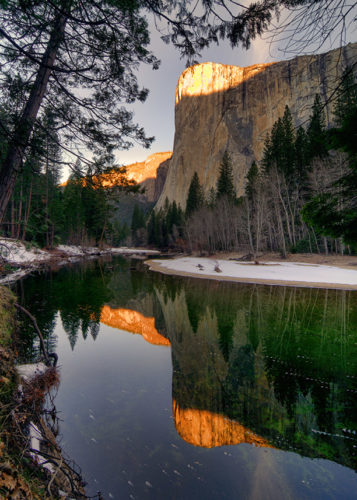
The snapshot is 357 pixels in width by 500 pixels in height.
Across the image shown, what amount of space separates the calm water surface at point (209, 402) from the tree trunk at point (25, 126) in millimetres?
3539

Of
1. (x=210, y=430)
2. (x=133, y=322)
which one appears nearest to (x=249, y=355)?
(x=210, y=430)

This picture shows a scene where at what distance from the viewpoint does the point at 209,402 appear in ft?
13.5

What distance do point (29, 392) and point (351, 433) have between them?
4.34 metres

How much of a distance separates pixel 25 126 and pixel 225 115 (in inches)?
3605

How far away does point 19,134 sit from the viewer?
3.67m

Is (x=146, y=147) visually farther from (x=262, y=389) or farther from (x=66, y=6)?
(x=262, y=389)

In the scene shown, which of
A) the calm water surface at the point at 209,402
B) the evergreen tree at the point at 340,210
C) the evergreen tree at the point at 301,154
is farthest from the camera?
the evergreen tree at the point at 301,154

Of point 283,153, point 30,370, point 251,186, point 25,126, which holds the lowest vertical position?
point 30,370

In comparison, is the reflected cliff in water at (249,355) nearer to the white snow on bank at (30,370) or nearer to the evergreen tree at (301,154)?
the white snow on bank at (30,370)

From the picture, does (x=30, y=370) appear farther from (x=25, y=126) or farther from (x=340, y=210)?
(x=340, y=210)

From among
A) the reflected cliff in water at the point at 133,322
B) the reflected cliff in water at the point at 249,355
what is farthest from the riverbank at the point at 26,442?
the reflected cliff in water at the point at 133,322

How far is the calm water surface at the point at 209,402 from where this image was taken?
279 cm

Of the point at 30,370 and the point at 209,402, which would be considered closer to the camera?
the point at 30,370

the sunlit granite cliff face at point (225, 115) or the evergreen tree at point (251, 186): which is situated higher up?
the sunlit granite cliff face at point (225, 115)
